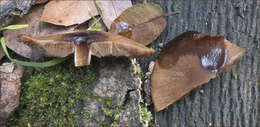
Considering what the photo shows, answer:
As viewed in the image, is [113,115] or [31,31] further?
[31,31]

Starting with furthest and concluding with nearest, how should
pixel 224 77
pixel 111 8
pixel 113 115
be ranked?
1. pixel 111 8
2. pixel 224 77
3. pixel 113 115

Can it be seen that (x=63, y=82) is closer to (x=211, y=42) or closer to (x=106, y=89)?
(x=106, y=89)

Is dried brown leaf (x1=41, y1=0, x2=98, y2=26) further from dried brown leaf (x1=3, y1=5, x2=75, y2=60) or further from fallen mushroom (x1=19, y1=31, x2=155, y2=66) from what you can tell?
fallen mushroom (x1=19, y1=31, x2=155, y2=66)

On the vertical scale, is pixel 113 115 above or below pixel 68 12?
below

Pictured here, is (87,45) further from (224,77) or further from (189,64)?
(224,77)

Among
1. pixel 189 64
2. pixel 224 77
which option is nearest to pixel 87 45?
pixel 189 64

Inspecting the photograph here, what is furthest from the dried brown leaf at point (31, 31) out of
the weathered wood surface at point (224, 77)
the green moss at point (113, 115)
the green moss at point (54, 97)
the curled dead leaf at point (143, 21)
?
the weathered wood surface at point (224, 77)
